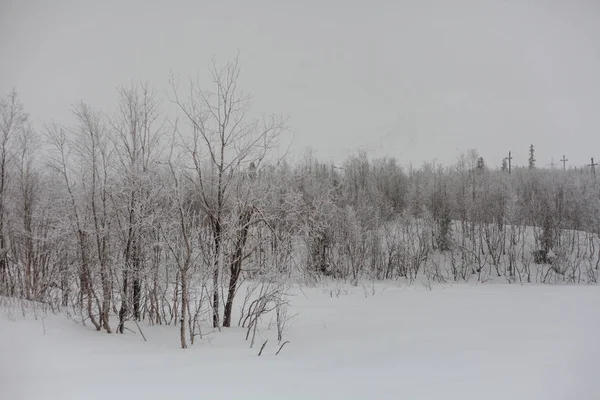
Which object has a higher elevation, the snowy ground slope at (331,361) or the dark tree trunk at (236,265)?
the dark tree trunk at (236,265)

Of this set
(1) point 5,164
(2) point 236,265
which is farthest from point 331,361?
(1) point 5,164

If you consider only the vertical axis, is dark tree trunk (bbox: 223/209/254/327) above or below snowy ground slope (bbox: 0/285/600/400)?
above

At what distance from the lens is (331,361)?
22.4ft

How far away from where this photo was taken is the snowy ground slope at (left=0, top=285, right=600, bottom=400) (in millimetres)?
5250

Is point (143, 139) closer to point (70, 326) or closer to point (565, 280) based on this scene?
point (70, 326)

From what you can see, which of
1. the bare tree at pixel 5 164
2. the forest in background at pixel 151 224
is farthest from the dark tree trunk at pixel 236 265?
the bare tree at pixel 5 164

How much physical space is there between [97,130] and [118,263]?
367 centimetres

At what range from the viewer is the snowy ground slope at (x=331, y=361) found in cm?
525

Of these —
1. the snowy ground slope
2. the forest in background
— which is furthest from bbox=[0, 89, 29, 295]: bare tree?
the snowy ground slope

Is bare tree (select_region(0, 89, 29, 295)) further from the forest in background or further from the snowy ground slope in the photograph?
the snowy ground slope

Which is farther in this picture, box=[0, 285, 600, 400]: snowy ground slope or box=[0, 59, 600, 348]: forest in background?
box=[0, 59, 600, 348]: forest in background

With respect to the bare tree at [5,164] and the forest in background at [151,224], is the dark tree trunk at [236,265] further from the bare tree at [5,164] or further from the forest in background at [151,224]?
the bare tree at [5,164]

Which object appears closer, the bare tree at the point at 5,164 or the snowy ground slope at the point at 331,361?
the snowy ground slope at the point at 331,361

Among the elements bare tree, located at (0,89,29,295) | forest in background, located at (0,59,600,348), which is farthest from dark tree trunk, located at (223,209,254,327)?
bare tree, located at (0,89,29,295)
